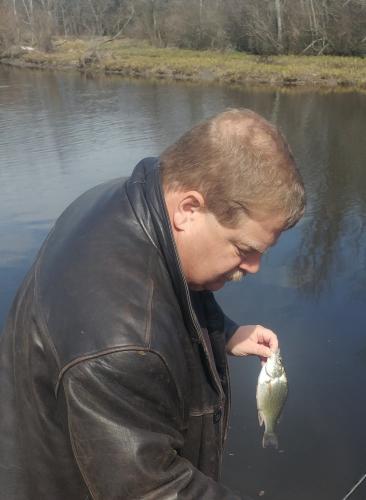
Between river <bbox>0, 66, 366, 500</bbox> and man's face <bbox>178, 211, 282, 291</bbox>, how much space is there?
3398 millimetres

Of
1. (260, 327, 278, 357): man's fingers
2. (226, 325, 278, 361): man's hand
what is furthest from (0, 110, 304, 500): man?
(260, 327, 278, 357): man's fingers

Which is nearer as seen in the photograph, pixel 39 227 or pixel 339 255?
pixel 339 255

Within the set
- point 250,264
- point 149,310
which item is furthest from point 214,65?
point 149,310

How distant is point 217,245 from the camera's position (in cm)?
186

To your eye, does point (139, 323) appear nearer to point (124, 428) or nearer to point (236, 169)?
point (124, 428)

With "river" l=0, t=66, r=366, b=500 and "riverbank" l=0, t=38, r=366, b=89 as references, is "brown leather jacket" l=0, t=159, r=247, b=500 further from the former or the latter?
"riverbank" l=0, t=38, r=366, b=89

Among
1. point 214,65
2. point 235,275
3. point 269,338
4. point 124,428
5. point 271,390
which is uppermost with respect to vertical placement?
point 235,275

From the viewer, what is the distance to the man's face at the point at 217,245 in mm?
1822

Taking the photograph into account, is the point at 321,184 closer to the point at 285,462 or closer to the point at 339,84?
the point at 285,462

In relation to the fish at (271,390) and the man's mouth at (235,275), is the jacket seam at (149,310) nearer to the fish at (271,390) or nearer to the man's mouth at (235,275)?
the man's mouth at (235,275)

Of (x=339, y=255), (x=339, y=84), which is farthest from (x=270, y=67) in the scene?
(x=339, y=255)

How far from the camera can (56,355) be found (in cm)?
150

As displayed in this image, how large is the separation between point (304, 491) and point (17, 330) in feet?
12.5

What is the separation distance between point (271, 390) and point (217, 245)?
1458 mm
